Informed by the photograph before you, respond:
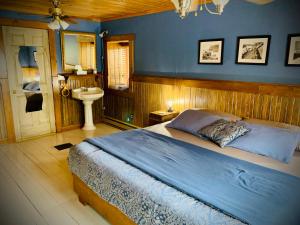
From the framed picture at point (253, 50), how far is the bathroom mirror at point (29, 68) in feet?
12.2

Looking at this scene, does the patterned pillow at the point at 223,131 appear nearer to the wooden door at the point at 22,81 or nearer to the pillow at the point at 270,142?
the pillow at the point at 270,142

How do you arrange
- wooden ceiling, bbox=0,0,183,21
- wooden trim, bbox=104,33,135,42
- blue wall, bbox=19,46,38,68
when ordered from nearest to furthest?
wooden ceiling, bbox=0,0,183,21 → blue wall, bbox=19,46,38,68 → wooden trim, bbox=104,33,135,42

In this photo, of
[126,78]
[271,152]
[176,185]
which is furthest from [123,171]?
[126,78]

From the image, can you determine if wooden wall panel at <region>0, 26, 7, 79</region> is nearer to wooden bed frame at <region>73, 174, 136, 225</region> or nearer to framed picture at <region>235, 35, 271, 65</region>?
wooden bed frame at <region>73, 174, 136, 225</region>

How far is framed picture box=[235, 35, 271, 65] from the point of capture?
291 centimetres

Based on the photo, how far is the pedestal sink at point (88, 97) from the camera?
4797 mm

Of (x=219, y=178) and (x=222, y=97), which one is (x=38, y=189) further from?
(x=222, y=97)

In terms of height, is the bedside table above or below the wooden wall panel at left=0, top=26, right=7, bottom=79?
below

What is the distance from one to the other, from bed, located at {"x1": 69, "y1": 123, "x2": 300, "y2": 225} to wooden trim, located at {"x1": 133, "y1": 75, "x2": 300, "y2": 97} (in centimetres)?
81

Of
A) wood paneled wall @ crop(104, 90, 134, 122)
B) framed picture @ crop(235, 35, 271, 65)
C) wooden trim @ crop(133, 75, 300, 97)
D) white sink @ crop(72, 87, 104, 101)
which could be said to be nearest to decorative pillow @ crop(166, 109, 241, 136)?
wooden trim @ crop(133, 75, 300, 97)

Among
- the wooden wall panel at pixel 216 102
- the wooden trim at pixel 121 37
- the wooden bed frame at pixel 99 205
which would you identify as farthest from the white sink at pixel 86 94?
the wooden bed frame at pixel 99 205

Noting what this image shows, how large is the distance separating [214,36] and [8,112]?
12.8 feet

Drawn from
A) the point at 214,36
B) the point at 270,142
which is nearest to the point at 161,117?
the point at 214,36

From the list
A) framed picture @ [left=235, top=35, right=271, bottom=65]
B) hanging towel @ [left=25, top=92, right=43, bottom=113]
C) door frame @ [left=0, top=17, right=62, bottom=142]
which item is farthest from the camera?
hanging towel @ [left=25, top=92, right=43, bottom=113]
